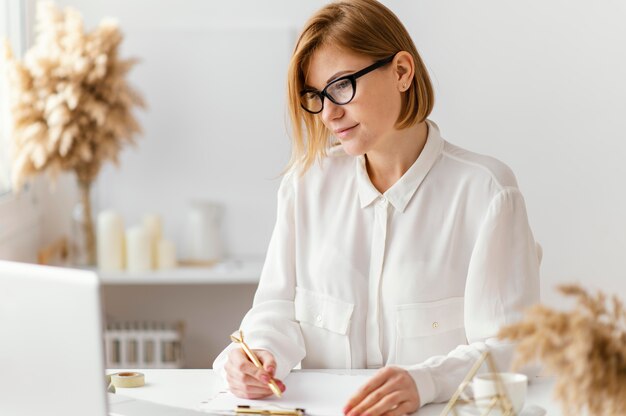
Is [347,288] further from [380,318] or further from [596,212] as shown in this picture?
[596,212]

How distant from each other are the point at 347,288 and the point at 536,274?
36 cm

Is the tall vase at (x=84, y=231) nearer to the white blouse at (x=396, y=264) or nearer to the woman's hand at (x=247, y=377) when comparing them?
the white blouse at (x=396, y=264)

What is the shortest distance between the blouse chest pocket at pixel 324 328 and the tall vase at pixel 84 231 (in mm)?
2007

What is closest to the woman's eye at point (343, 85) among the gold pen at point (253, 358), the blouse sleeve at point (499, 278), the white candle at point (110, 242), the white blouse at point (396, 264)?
the white blouse at point (396, 264)

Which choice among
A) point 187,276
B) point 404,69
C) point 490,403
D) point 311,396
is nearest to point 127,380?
point 311,396

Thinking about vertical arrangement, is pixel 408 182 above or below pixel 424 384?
above

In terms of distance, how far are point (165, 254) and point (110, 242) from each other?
22 cm

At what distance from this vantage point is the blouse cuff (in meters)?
1.50

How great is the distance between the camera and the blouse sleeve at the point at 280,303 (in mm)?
1750

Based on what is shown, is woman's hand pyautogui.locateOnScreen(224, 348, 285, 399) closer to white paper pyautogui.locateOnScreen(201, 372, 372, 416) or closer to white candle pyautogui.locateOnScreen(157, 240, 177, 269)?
white paper pyautogui.locateOnScreen(201, 372, 372, 416)

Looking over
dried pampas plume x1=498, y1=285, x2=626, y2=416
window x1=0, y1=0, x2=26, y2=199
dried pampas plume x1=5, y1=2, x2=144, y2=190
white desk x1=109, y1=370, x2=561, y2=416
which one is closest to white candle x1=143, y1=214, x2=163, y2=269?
dried pampas plume x1=5, y1=2, x2=144, y2=190

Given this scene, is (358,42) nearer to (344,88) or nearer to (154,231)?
(344,88)

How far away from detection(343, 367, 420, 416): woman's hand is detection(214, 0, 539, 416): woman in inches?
7.0

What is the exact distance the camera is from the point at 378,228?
1842 millimetres
